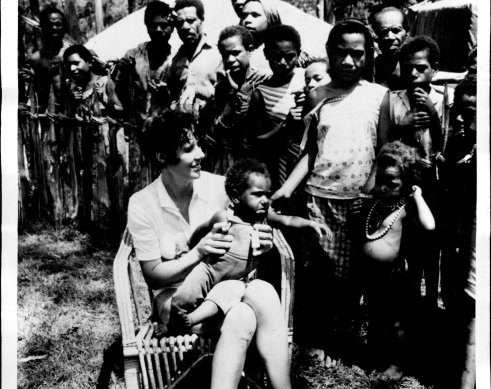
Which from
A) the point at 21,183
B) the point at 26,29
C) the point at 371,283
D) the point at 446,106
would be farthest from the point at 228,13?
the point at 371,283

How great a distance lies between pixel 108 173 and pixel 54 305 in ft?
3.88

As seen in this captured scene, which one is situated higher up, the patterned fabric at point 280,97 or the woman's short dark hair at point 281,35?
the woman's short dark hair at point 281,35

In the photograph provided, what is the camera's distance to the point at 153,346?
7.87 feet

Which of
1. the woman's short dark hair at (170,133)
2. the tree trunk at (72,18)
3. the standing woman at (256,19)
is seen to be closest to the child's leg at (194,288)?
the woman's short dark hair at (170,133)

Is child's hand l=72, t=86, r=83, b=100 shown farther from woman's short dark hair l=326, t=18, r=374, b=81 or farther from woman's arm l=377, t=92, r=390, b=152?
woman's arm l=377, t=92, r=390, b=152

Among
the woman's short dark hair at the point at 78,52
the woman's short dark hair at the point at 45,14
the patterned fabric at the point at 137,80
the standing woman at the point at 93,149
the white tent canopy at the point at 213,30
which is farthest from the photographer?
the white tent canopy at the point at 213,30

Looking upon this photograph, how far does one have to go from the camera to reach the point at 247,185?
7.93ft

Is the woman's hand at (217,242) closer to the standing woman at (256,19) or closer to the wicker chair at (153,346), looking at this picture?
the wicker chair at (153,346)

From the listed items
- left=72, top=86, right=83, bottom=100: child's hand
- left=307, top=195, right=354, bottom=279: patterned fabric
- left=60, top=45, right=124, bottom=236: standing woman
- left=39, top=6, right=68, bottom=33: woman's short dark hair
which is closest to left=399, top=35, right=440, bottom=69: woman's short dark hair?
left=307, top=195, right=354, bottom=279: patterned fabric

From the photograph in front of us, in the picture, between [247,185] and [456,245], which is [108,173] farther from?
[456,245]

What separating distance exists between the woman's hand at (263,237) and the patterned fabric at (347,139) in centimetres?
53

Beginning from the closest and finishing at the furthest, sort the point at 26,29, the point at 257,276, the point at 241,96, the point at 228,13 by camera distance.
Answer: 1. the point at 257,276
2. the point at 241,96
3. the point at 26,29
4. the point at 228,13

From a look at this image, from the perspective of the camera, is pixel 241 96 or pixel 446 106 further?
pixel 241 96

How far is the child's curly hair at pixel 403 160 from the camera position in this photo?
8.47 feet
